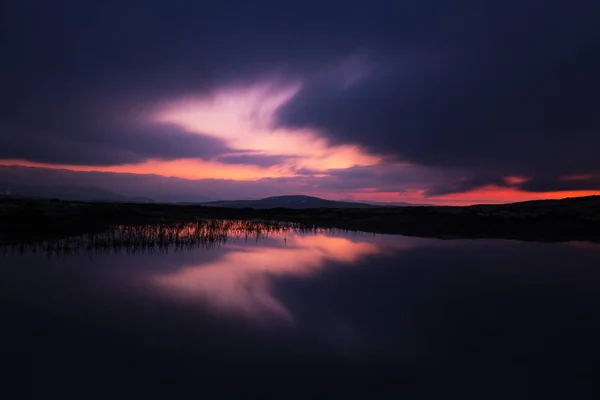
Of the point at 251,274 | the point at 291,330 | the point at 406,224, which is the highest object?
the point at 406,224

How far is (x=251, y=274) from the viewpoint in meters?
13.9

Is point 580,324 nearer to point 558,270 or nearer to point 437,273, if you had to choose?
point 437,273

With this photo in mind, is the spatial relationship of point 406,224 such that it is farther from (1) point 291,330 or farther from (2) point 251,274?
(1) point 291,330

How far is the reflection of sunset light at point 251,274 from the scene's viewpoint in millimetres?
9895

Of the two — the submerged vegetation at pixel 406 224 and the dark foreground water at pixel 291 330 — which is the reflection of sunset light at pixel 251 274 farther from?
the submerged vegetation at pixel 406 224

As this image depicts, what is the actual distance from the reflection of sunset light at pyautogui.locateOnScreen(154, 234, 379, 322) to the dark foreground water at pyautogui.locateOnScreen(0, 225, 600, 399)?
0.10 metres

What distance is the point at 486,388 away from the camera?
18.0 ft

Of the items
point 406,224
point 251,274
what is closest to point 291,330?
point 251,274

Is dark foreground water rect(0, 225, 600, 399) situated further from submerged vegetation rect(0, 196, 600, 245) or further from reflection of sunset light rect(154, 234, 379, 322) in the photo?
submerged vegetation rect(0, 196, 600, 245)

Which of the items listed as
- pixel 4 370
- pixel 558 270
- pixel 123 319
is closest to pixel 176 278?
pixel 123 319

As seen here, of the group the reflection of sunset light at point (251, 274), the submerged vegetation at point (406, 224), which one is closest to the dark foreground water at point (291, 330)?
the reflection of sunset light at point (251, 274)

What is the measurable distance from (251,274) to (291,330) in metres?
6.29

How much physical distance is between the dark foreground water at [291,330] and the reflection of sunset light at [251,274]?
0.10 m

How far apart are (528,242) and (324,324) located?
80.5 feet
